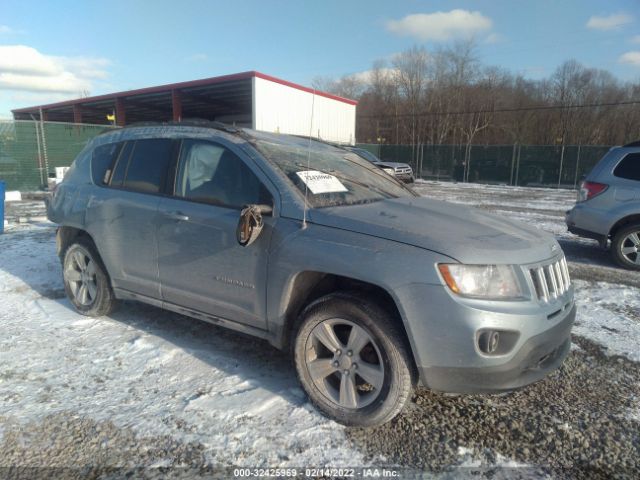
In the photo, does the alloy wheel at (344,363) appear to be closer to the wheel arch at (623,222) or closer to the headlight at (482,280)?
the headlight at (482,280)

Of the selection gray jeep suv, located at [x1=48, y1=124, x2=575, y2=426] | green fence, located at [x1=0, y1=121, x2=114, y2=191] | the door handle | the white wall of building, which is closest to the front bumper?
gray jeep suv, located at [x1=48, y1=124, x2=575, y2=426]

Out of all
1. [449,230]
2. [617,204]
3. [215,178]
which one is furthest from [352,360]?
[617,204]

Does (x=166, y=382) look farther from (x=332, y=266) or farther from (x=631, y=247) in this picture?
(x=631, y=247)

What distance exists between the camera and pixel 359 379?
108 inches

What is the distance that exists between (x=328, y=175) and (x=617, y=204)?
5430 mm

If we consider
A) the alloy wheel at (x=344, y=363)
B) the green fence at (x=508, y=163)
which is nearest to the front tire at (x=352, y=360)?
the alloy wheel at (x=344, y=363)

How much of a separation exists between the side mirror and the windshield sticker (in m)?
0.41

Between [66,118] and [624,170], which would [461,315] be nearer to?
[624,170]

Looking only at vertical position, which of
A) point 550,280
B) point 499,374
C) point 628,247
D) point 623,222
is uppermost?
point 550,280

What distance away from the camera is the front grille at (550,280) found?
253 centimetres

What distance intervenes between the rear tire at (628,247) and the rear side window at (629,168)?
0.73 m

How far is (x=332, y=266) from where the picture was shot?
8.50ft

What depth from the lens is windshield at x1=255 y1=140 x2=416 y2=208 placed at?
307 centimetres

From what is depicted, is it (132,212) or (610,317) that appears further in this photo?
(610,317)
